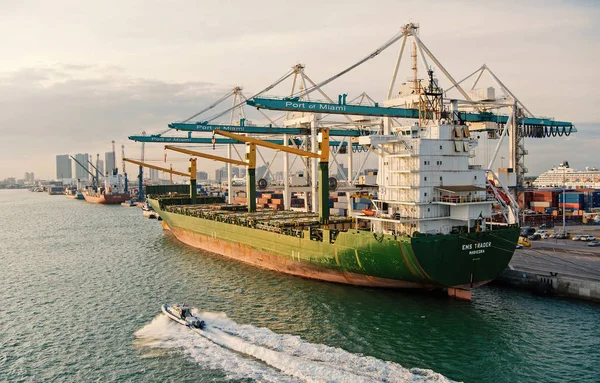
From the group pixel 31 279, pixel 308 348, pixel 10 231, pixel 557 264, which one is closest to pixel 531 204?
pixel 557 264

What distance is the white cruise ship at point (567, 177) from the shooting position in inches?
4134

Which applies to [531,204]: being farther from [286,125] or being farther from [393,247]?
[393,247]

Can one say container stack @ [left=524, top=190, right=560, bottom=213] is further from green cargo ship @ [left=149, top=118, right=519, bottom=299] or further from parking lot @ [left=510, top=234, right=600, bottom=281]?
green cargo ship @ [left=149, top=118, right=519, bottom=299]

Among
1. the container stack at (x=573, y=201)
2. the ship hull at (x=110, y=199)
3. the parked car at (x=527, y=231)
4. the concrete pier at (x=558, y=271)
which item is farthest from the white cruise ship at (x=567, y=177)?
the ship hull at (x=110, y=199)

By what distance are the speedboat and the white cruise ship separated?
340 ft

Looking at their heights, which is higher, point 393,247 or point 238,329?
point 393,247

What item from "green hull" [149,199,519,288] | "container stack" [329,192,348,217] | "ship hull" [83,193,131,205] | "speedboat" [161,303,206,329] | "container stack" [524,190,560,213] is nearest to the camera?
"speedboat" [161,303,206,329]

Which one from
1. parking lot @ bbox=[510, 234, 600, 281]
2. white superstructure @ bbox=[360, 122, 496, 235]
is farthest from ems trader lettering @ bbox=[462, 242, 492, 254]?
parking lot @ bbox=[510, 234, 600, 281]

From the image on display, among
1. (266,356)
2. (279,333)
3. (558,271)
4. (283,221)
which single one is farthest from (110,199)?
(266,356)

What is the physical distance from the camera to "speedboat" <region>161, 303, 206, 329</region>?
68.7ft

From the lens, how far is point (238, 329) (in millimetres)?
20703

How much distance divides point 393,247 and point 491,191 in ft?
31.9

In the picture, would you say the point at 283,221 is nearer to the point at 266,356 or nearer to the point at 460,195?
the point at 460,195

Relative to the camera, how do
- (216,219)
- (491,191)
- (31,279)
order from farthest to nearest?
(216,219) < (31,279) < (491,191)
